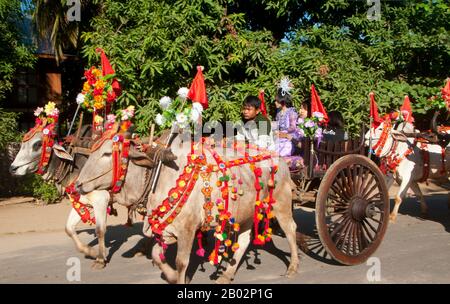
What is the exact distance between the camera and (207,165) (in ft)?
15.8

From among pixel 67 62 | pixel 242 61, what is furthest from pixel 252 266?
pixel 67 62

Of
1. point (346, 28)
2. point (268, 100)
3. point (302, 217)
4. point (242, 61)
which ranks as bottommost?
point (302, 217)

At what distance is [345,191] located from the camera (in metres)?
5.84

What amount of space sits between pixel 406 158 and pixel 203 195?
5.89 meters

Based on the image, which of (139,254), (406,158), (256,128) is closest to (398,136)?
(406,158)

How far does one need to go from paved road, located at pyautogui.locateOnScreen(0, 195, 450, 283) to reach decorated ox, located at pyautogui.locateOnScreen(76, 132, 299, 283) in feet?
1.62

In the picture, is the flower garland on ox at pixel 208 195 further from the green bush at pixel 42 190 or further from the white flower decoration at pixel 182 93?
the green bush at pixel 42 190

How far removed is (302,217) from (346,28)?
17.2ft

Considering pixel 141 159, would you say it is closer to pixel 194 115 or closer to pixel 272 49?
pixel 194 115

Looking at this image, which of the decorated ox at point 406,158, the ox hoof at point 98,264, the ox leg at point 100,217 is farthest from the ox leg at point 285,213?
the decorated ox at point 406,158

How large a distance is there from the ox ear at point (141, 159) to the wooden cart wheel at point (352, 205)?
2.05 metres

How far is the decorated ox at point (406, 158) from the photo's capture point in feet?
29.2

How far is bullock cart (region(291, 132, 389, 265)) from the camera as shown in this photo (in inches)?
222
